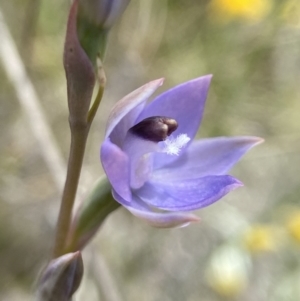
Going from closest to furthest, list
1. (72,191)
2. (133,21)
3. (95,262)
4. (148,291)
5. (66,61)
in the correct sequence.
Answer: (66,61) < (72,191) < (95,262) < (148,291) < (133,21)

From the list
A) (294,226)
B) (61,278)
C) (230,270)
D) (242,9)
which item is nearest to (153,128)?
(61,278)

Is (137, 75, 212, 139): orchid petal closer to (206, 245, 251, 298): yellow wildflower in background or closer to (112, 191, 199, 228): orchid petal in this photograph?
(112, 191, 199, 228): orchid petal

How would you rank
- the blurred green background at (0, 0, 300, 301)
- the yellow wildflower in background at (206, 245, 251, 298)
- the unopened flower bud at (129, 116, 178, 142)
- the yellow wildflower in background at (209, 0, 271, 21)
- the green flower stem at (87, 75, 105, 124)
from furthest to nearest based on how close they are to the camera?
the yellow wildflower in background at (209, 0, 271, 21) → the blurred green background at (0, 0, 300, 301) → the yellow wildflower in background at (206, 245, 251, 298) → the unopened flower bud at (129, 116, 178, 142) → the green flower stem at (87, 75, 105, 124)

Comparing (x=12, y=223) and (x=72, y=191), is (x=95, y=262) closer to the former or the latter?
(x=12, y=223)

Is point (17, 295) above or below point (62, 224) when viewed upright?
below

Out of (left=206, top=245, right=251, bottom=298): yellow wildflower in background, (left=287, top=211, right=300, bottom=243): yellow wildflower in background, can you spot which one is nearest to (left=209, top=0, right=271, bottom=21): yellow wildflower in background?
(left=287, top=211, right=300, bottom=243): yellow wildflower in background

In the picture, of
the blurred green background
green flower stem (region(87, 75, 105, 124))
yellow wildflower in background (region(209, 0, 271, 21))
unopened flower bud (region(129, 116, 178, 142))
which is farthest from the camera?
yellow wildflower in background (region(209, 0, 271, 21))

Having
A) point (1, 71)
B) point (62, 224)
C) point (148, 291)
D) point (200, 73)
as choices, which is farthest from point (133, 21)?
point (62, 224)

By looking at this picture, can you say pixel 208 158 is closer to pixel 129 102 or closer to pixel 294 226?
pixel 129 102

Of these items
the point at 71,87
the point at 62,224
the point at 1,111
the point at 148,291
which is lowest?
the point at 148,291
